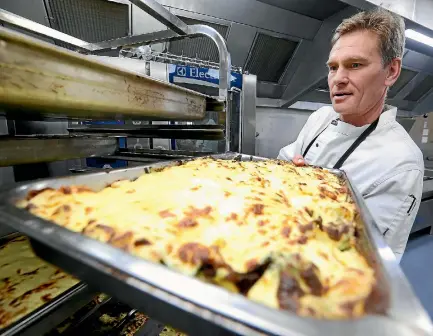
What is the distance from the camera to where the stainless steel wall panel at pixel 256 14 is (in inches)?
121

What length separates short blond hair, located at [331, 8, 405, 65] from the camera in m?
1.50

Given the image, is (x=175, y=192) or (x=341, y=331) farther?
(x=175, y=192)

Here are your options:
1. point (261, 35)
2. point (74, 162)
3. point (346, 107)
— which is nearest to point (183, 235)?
point (346, 107)

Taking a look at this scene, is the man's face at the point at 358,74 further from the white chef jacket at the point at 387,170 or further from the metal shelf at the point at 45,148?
the metal shelf at the point at 45,148

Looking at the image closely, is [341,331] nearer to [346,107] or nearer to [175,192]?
[175,192]

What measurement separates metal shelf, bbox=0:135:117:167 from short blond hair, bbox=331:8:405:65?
68.9 inches

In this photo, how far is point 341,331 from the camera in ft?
0.91

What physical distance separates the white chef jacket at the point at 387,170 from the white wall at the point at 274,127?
2.91 meters

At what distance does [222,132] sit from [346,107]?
83 centimetres

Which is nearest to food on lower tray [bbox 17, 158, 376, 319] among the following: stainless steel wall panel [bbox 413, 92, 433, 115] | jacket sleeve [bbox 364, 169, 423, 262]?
jacket sleeve [bbox 364, 169, 423, 262]

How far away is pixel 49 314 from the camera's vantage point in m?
0.67

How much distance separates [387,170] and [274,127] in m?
3.56

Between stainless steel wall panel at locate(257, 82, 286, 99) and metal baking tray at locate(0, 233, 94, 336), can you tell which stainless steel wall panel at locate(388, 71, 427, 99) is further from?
metal baking tray at locate(0, 233, 94, 336)

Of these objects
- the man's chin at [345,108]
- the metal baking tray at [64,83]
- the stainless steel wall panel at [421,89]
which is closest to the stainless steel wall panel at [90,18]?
the metal baking tray at [64,83]
